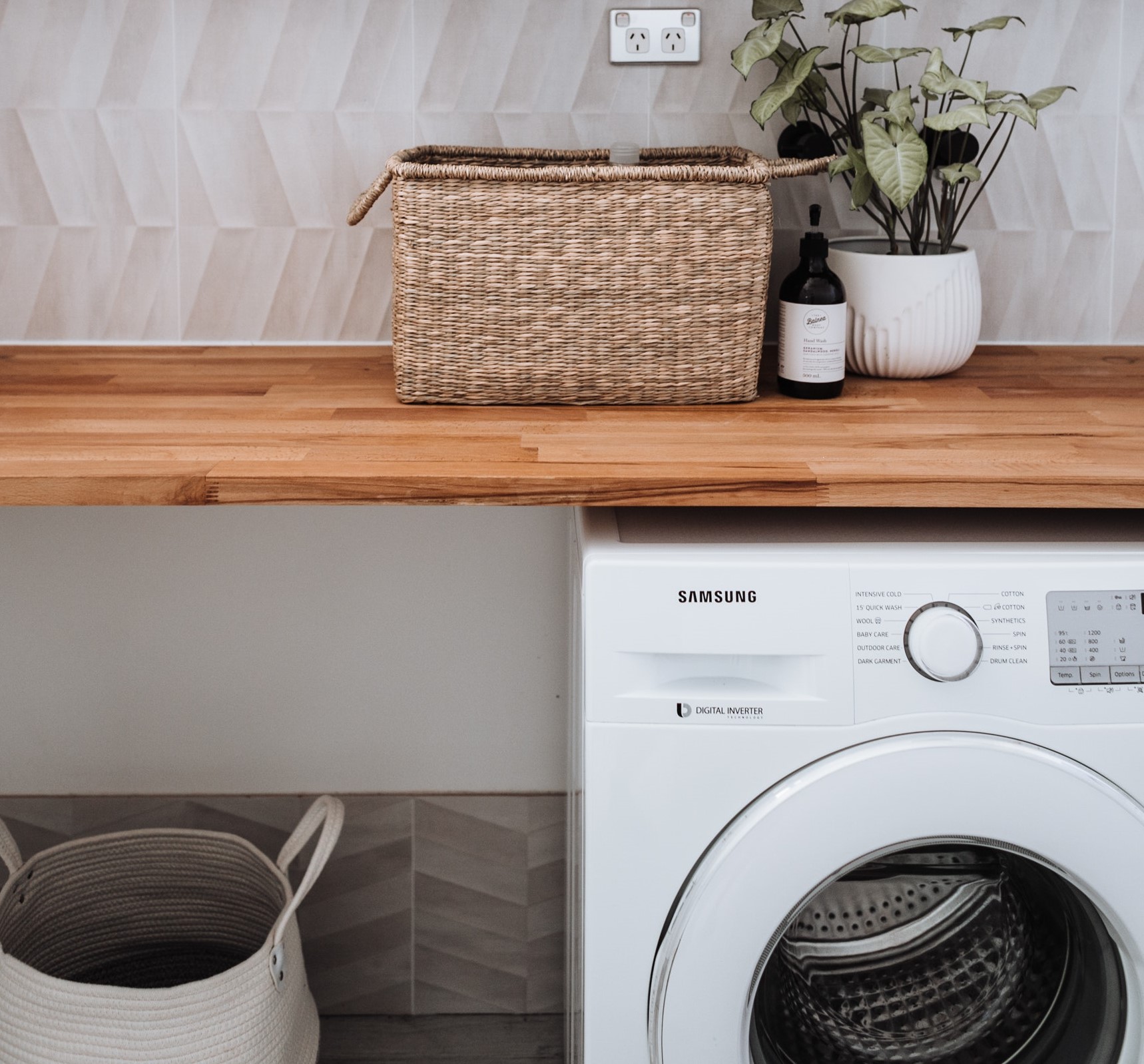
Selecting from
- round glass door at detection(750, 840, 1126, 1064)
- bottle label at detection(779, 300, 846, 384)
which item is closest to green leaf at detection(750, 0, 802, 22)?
bottle label at detection(779, 300, 846, 384)

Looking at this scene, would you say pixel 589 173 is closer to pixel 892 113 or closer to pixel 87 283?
pixel 892 113

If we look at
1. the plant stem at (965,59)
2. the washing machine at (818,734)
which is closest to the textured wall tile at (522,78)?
the plant stem at (965,59)

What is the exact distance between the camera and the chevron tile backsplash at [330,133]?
1448 millimetres

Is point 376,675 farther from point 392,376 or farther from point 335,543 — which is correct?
point 392,376

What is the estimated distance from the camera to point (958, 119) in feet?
3.96

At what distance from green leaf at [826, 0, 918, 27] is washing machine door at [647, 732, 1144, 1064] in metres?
0.81

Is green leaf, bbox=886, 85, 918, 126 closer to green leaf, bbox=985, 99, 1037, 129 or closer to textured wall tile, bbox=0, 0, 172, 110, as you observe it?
green leaf, bbox=985, 99, 1037, 129

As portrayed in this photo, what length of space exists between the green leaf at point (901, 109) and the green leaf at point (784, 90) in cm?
10

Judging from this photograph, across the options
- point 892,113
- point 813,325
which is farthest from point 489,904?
point 892,113

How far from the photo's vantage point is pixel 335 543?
5.08 feet

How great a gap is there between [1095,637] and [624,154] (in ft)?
2.33

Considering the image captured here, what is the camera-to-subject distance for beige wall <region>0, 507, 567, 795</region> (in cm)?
155

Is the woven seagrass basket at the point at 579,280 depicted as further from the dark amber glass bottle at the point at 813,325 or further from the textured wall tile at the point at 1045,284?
the textured wall tile at the point at 1045,284

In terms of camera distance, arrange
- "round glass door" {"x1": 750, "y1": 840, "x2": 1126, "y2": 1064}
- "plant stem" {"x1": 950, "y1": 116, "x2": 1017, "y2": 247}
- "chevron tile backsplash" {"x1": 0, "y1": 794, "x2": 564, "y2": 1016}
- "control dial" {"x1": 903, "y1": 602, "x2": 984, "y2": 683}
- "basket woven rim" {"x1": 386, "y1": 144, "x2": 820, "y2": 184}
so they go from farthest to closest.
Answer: "chevron tile backsplash" {"x1": 0, "y1": 794, "x2": 564, "y2": 1016}
"plant stem" {"x1": 950, "y1": 116, "x2": 1017, "y2": 247}
"basket woven rim" {"x1": 386, "y1": 144, "x2": 820, "y2": 184}
"round glass door" {"x1": 750, "y1": 840, "x2": 1126, "y2": 1064}
"control dial" {"x1": 903, "y1": 602, "x2": 984, "y2": 683}
